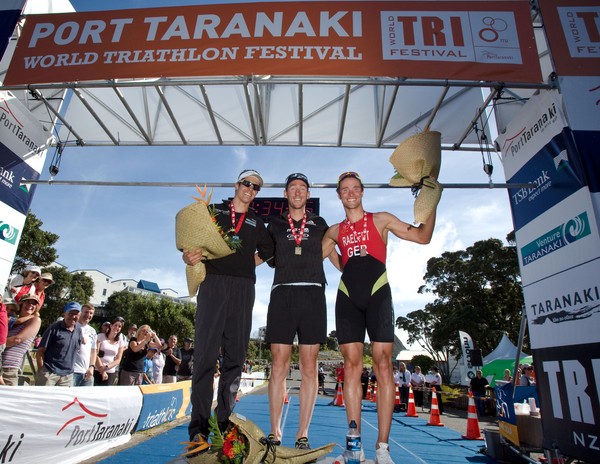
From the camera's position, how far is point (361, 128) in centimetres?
699

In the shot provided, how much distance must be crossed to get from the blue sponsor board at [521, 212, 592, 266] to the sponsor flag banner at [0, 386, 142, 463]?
6.36 metres

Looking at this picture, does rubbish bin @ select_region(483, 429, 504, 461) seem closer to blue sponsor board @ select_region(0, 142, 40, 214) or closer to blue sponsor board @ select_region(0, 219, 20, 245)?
blue sponsor board @ select_region(0, 219, 20, 245)

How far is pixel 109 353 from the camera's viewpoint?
7.86m

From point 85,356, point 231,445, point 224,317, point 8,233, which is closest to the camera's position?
point 231,445

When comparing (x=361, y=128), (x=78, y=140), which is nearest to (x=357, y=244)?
(x=361, y=128)

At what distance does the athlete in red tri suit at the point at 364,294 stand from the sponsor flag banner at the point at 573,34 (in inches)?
127

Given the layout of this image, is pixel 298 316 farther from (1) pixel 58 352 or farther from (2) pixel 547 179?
(1) pixel 58 352

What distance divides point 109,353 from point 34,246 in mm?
25197

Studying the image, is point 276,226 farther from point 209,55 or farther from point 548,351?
point 548,351

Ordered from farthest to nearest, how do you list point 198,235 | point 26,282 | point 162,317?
point 162,317
point 26,282
point 198,235

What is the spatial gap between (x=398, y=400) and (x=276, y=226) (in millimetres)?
14000

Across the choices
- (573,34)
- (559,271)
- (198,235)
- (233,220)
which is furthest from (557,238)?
(198,235)

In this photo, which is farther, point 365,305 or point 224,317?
point 365,305

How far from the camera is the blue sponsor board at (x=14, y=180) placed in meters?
5.63
